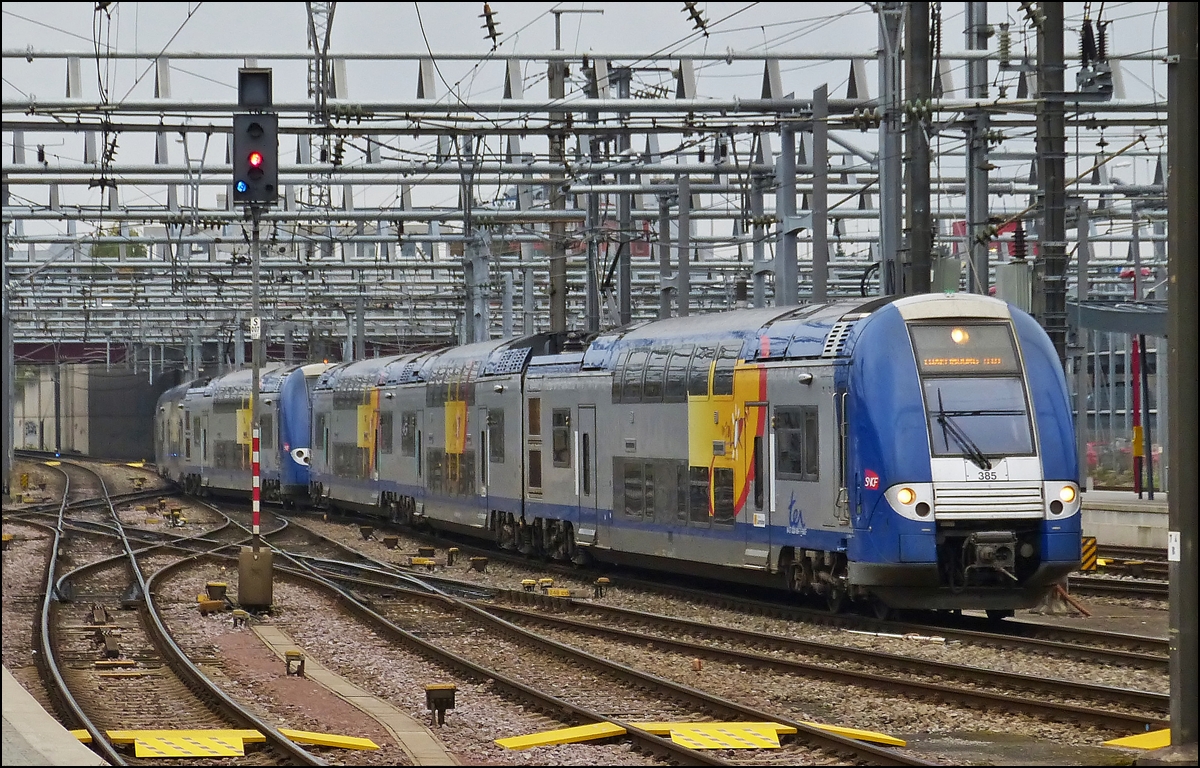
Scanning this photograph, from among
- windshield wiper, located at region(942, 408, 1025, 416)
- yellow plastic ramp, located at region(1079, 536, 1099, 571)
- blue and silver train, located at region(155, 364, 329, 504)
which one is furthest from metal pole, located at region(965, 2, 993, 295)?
blue and silver train, located at region(155, 364, 329, 504)

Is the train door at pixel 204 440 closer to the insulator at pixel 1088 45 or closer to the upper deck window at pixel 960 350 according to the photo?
the insulator at pixel 1088 45

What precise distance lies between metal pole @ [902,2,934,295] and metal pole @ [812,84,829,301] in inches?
82.1

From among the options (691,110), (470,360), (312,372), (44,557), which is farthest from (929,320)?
(312,372)

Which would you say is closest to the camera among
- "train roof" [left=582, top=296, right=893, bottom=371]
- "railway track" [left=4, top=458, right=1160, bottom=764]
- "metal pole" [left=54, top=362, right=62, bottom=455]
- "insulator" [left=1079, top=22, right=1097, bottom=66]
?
"railway track" [left=4, top=458, right=1160, bottom=764]

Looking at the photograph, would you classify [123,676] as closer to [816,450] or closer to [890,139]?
[816,450]

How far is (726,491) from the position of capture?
1966 centimetres

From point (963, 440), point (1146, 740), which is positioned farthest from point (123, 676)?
point (1146, 740)

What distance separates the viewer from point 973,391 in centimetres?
1659

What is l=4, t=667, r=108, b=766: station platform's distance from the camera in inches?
346

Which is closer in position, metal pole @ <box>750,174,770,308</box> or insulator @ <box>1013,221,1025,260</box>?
insulator @ <box>1013,221,1025,260</box>

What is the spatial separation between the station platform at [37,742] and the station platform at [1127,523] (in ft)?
69.2

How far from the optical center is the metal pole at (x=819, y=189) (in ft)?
78.7

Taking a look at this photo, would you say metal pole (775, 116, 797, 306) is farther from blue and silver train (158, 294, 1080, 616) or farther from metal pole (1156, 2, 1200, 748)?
metal pole (1156, 2, 1200, 748)

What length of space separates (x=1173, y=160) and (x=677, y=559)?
1206cm
